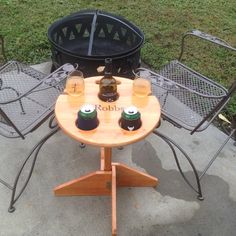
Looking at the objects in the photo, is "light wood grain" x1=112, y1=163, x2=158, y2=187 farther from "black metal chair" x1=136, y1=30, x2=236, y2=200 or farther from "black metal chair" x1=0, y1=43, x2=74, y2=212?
"black metal chair" x1=0, y1=43, x2=74, y2=212

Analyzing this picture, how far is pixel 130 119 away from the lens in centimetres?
215

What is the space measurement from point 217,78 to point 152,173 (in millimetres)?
1737

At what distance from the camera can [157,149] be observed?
3.15 metres

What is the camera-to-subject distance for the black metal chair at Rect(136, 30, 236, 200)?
2518mm

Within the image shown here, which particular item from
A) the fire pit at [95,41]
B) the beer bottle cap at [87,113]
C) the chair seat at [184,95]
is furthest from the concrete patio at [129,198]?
the beer bottle cap at [87,113]

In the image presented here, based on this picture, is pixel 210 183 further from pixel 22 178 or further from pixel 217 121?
pixel 22 178

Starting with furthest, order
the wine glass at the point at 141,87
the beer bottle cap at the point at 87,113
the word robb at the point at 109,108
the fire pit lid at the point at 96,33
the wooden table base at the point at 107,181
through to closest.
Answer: the fire pit lid at the point at 96,33 → the wooden table base at the point at 107,181 → the wine glass at the point at 141,87 → the word robb at the point at 109,108 → the beer bottle cap at the point at 87,113

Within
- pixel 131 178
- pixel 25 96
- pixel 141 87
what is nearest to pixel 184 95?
pixel 141 87

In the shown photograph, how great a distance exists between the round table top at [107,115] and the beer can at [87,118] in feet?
0.10

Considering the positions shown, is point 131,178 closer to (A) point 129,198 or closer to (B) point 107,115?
(A) point 129,198

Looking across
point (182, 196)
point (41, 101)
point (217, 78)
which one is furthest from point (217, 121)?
point (41, 101)

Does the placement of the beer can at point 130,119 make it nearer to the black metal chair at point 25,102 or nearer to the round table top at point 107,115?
the round table top at point 107,115

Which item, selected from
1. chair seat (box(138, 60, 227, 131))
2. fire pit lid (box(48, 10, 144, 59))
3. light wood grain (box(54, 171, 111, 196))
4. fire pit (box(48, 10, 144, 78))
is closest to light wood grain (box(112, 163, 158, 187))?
light wood grain (box(54, 171, 111, 196))

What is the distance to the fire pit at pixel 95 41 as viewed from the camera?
321cm
